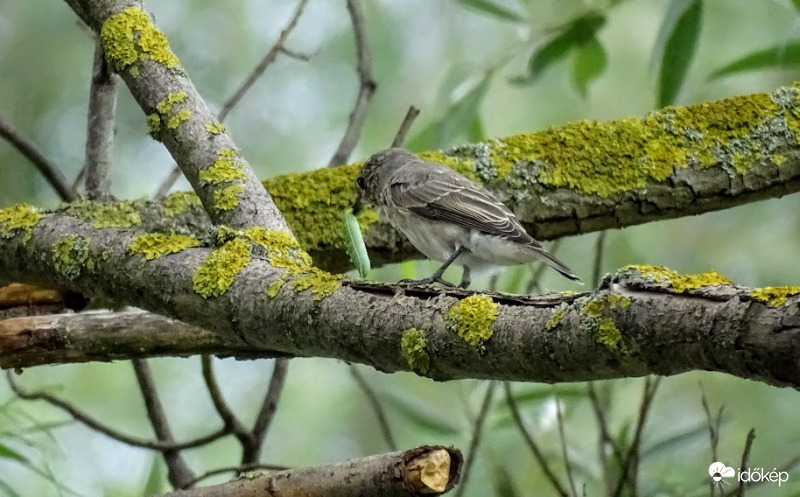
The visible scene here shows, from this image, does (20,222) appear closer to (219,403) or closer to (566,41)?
(219,403)

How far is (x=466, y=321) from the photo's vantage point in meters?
1.43

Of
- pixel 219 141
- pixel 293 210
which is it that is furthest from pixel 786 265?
pixel 219 141

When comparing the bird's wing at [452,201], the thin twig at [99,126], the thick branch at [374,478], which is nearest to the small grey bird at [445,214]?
the bird's wing at [452,201]

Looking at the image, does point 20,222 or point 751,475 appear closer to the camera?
point 20,222

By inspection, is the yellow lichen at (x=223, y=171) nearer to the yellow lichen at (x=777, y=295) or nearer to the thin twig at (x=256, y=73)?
the thin twig at (x=256, y=73)

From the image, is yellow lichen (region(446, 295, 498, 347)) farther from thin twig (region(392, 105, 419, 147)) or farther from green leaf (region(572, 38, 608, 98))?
green leaf (region(572, 38, 608, 98))

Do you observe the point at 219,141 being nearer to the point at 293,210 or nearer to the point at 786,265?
the point at 293,210

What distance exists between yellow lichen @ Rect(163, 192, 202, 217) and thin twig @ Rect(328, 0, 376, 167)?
74cm

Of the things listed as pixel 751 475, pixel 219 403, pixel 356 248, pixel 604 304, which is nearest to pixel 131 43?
pixel 356 248

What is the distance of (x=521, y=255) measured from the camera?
2.74m

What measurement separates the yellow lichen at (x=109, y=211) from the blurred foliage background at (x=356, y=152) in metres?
1.26

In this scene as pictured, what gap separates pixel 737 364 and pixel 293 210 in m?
1.89

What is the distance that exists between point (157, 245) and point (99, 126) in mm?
1056

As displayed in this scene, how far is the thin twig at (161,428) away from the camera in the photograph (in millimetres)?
2949
